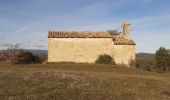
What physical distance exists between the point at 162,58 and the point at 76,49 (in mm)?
22242

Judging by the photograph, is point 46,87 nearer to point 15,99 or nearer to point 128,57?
point 15,99

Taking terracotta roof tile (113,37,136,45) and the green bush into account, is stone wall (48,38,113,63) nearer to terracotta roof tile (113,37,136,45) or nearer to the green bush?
the green bush

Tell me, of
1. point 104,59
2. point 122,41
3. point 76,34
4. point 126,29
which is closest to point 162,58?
point 126,29

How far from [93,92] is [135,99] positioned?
94.1 inches

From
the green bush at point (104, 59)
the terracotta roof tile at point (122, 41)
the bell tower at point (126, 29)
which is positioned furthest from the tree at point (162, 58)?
the green bush at point (104, 59)

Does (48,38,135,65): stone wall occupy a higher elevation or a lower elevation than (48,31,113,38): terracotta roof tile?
lower

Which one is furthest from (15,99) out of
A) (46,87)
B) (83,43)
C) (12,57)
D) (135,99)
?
(83,43)

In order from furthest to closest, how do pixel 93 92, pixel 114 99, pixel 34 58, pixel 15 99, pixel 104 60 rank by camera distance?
pixel 34 58 < pixel 104 60 < pixel 93 92 < pixel 114 99 < pixel 15 99

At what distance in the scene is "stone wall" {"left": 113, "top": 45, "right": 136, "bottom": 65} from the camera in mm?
60094

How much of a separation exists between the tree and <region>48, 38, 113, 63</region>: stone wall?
56.4 ft

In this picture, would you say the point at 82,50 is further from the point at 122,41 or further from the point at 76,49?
the point at 122,41

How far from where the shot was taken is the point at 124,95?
65.1 ft

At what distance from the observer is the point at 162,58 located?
72000 millimetres

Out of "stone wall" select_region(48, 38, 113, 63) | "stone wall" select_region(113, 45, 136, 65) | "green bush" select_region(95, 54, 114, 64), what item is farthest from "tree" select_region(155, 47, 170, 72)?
"stone wall" select_region(48, 38, 113, 63)
